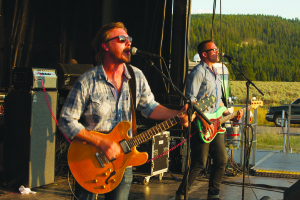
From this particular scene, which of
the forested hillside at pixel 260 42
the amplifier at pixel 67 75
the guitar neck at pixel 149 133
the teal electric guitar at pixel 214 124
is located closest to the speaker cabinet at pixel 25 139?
the amplifier at pixel 67 75

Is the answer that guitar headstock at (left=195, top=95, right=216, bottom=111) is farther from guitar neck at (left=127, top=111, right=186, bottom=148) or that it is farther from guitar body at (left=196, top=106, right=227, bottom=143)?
guitar body at (left=196, top=106, right=227, bottom=143)

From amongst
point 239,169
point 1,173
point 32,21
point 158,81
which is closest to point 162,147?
point 158,81

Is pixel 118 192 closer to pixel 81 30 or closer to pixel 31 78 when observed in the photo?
pixel 31 78

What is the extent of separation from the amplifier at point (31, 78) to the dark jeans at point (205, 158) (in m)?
2.34

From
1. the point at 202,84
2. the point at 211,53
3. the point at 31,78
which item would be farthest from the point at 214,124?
the point at 31,78

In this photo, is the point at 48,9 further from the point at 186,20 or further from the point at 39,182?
the point at 39,182

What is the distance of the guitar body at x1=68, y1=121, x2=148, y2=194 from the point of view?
3.00 meters

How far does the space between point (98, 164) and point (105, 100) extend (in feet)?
1.60

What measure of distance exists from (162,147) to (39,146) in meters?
2.10

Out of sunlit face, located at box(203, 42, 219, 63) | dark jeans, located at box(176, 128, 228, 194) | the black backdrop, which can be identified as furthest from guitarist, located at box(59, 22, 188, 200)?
the black backdrop

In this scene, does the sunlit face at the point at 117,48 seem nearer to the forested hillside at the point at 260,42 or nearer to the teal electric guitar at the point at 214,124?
the teal electric guitar at the point at 214,124

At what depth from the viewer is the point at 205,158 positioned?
5.05 m

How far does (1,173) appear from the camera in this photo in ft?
21.3

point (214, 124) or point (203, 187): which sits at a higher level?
point (214, 124)
